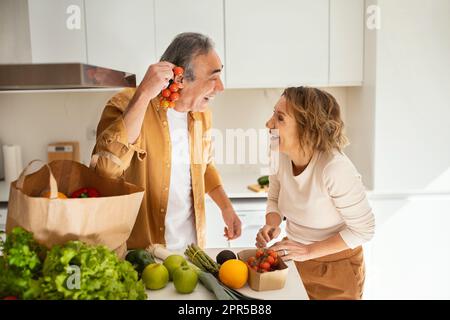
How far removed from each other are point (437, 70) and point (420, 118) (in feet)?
0.76

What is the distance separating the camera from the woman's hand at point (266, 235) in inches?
44.4

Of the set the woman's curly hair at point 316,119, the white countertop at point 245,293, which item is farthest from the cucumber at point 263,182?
the white countertop at point 245,293

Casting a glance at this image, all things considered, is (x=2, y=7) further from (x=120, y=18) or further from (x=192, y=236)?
(x=192, y=236)

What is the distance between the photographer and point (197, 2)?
81.4 inches

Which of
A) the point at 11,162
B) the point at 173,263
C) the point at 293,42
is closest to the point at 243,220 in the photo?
the point at 293,42

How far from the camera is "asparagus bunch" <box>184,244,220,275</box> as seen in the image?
918 millimetres

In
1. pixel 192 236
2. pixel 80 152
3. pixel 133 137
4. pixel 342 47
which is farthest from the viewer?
pixel 80 152

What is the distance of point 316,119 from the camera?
3.78 ft

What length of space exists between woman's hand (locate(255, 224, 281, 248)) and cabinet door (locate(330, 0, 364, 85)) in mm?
1205

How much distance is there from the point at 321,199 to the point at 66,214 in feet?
2.19

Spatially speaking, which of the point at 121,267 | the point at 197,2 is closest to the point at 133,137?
the point at 121,267

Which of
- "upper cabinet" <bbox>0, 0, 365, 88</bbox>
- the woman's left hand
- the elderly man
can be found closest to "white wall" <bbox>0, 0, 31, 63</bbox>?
"upper cabinet" <bbox>0, 0, 365, 88</bbox>

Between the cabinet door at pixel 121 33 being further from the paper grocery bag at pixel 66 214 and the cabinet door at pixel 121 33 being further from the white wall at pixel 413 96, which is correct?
the paper grocery bag at pixel 66 214

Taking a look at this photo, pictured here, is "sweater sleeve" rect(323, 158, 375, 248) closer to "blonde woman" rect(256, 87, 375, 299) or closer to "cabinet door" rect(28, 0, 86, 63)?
"blonde woman" rect(256, 87, 375, 299)
